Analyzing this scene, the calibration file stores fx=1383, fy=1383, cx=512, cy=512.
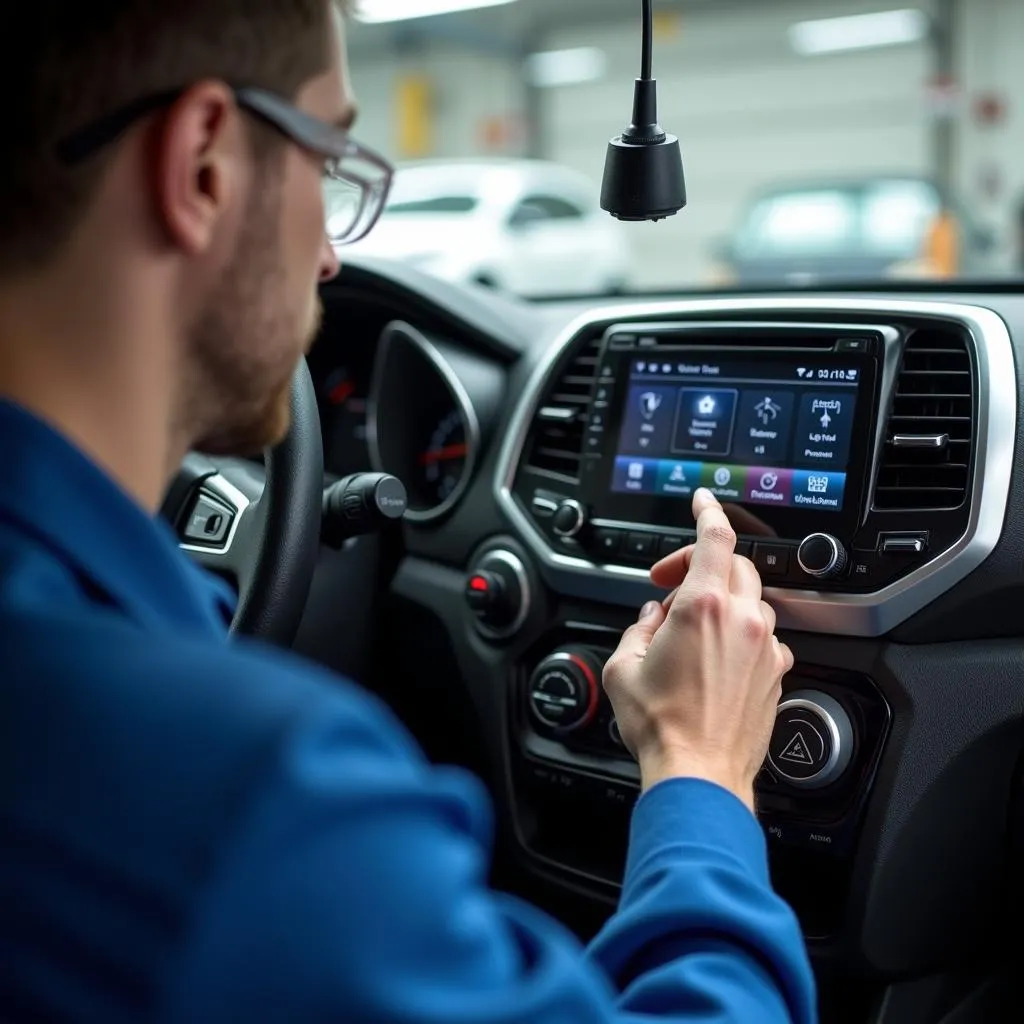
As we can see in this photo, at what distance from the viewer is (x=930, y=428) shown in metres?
1.36

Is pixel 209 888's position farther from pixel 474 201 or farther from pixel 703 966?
pixel 474 201

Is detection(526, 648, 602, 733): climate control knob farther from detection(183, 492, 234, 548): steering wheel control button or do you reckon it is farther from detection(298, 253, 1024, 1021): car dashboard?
detection(183, 492, 234, 548): steering wheel control button

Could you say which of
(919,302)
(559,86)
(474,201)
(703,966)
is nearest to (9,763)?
(703,966)

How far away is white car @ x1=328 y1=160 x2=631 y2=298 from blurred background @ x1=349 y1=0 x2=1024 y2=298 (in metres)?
0.01

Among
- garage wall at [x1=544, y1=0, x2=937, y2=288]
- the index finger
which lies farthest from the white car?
the index finger

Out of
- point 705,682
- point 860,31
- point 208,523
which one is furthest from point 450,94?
point 705,682

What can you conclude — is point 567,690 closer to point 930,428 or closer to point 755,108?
point 930,428

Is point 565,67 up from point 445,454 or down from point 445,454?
up

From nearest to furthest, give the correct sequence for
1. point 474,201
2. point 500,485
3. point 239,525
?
point 239,525, point 500,485, point 474,201

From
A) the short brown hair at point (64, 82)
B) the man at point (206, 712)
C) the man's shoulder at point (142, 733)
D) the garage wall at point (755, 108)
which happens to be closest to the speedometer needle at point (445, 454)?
the man at point (206, 712)

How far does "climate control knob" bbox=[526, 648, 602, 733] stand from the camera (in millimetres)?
1540

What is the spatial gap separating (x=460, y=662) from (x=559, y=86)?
13154mm

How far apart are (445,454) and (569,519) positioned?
355 millimetres

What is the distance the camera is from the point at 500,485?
5.63 feet
